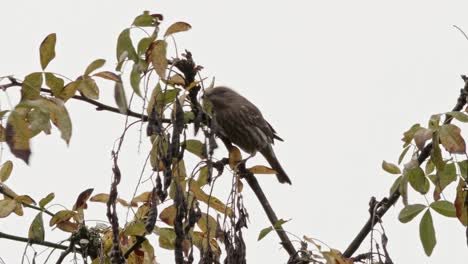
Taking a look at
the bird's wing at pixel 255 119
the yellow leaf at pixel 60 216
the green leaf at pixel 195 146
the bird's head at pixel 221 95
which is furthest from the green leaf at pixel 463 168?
the bird's head at pixel 221 95

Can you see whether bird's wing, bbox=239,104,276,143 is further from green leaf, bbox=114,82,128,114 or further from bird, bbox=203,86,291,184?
green leaf, bbox=114,82,128,114

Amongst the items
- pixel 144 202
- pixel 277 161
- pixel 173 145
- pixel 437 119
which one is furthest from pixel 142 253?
pixel 277 161

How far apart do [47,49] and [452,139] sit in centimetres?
178

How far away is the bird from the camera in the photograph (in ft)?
24.0

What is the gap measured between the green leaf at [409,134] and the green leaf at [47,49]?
1.67m

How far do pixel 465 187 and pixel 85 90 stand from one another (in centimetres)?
179

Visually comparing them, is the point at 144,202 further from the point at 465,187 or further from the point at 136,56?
the point at 465,187

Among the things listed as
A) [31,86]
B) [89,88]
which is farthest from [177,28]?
[31,86]

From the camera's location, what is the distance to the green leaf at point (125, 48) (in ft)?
11.0

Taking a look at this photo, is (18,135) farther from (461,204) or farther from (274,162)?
(274,162)

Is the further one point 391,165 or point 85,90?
point 391,165

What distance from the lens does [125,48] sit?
3.39 metres

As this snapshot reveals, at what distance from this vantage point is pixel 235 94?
7.98m

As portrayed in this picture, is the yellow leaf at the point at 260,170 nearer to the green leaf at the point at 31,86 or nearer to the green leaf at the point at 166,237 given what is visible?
the green leaf at the point at 166,237
